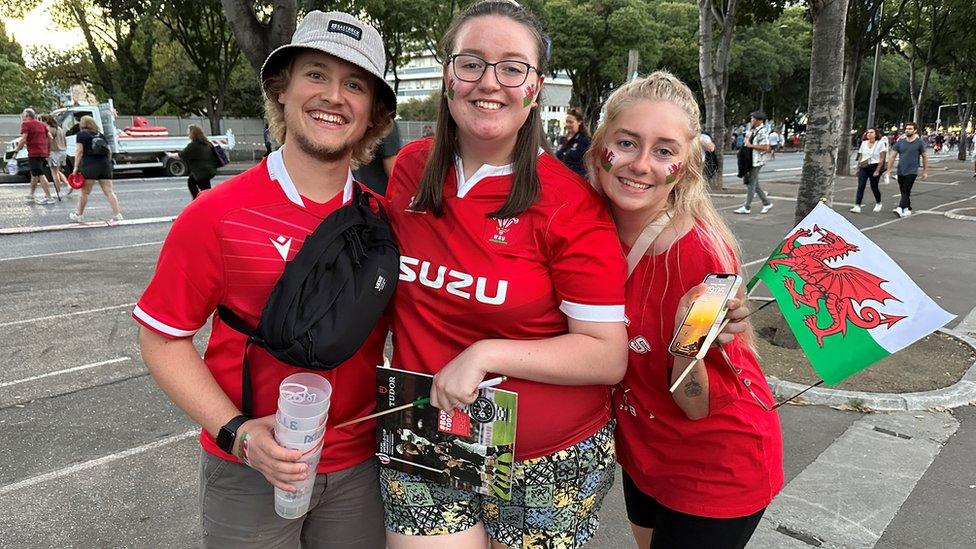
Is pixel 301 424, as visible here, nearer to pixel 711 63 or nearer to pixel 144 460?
pixel 144 460

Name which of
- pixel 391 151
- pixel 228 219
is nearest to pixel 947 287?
pixel 391 151

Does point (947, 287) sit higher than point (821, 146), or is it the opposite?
point (821, 146)

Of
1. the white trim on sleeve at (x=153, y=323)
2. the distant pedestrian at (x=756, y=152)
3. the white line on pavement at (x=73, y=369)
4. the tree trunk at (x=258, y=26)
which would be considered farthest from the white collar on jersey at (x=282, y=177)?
the distant pedestrian at (x=756, y=152)

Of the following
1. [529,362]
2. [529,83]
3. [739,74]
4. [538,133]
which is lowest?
[529,362]

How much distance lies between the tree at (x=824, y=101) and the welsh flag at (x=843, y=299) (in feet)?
15.1

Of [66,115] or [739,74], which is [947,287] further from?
[739,74]

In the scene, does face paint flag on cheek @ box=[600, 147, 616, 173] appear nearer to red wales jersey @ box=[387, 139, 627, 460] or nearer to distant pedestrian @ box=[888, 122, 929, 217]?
red wales jersey @ box=[387, 139, 627, 460]

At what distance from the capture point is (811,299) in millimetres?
1776

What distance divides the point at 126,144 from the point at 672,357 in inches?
906

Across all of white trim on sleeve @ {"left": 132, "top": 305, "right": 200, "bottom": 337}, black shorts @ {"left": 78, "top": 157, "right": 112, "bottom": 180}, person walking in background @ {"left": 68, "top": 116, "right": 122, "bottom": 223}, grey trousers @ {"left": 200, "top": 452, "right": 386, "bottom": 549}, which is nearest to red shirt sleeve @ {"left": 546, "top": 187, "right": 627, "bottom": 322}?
grey trousers @ {"left": 200, "top": 452, "right": 386, "bottom": 549}

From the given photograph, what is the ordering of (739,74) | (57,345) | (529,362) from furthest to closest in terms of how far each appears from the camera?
(739,74), (57,345), (529,362)

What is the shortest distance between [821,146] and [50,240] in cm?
1060

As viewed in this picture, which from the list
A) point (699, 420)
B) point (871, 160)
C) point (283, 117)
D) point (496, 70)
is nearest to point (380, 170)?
point (283, 117)

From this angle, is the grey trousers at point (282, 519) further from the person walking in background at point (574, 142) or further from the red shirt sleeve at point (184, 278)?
the person walking in background at point (574, 142)
